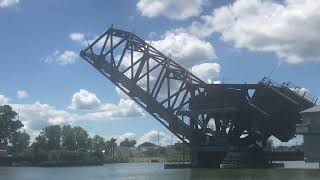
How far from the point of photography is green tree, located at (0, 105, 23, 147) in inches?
6230

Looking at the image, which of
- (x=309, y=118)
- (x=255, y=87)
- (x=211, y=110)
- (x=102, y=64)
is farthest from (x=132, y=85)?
(x=309, y=118)

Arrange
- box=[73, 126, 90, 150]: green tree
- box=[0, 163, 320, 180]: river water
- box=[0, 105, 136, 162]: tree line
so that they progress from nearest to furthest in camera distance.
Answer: box=[0, 163, 320, 180]: river water
box=[0, 105, 136, 162]: tree line
box=[73, 126, 90, 150]: green tree

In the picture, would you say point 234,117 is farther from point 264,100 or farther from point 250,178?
point 250,178

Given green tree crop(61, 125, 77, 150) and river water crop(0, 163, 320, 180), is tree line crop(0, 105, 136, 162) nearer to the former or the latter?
green tree crop(61, 125, 77, 150)

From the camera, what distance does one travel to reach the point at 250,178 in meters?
51.2

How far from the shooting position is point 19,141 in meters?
170

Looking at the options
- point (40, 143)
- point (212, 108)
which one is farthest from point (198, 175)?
point (40, 143)

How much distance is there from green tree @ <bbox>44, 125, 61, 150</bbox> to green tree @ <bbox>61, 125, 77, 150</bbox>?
1544 millimetres

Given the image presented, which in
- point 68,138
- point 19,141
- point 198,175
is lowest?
point 198,175

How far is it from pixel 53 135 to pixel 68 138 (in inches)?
183

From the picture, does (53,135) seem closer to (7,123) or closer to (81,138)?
(81,138)

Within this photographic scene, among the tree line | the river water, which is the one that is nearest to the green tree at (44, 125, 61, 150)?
the tree line

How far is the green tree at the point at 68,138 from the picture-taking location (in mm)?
168125

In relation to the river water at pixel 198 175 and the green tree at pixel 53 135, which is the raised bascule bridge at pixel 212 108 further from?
the green tree at pixel 53 135
